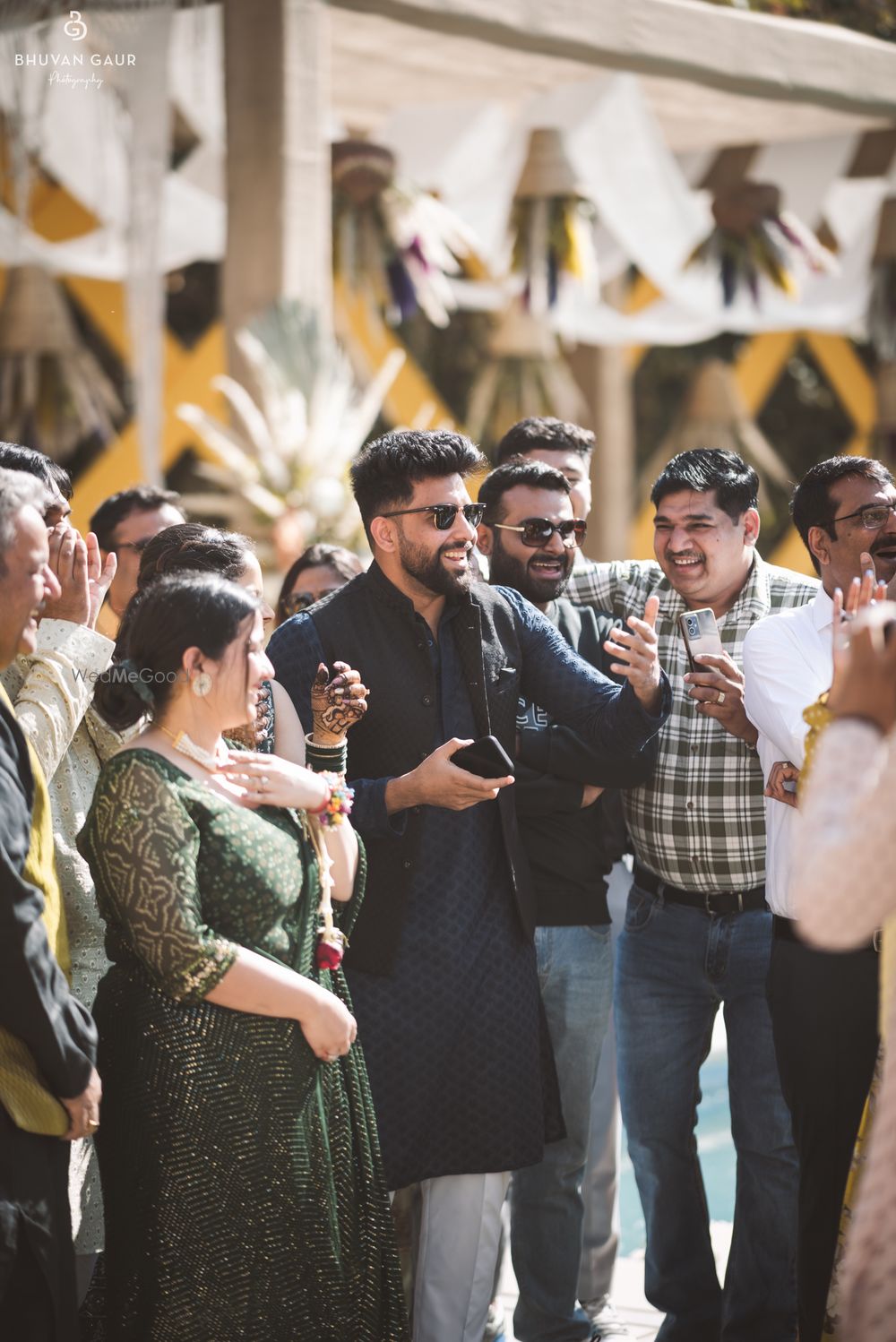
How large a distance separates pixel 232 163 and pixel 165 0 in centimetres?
65

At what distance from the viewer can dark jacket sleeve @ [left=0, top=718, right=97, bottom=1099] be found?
2443 mm

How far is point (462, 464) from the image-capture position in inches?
136

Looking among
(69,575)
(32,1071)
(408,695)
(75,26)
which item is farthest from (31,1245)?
(75,26)

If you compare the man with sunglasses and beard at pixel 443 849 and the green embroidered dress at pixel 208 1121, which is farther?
the man with sunglasses and beard at pixel 443 849

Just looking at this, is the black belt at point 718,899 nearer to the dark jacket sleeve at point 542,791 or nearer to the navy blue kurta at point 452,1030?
the dark jacket sleeve at point 542,791

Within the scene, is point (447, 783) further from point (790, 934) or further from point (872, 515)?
point (872, 515)

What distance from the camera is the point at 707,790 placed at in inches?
147

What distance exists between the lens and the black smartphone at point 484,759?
3.09 m

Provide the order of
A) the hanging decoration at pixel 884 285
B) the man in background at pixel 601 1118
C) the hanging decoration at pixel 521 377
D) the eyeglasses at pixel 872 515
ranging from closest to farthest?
the eyeglasses at pixel 872 515, the man in background at pixel 601 1118, the hanging decoration at pixel 521 377, the hanging decoration at pixel 884 285

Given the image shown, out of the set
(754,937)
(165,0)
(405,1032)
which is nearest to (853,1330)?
(405,1032)

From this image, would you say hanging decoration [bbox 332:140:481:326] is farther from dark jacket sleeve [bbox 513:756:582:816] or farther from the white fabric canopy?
dark jacket sleeve [bbox 513:756:582:816]

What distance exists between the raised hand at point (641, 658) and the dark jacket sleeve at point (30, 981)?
4.14ft

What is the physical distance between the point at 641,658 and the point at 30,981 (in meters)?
1.43

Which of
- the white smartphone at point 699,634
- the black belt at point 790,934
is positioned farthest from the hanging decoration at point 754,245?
the black belt at point 790,934
